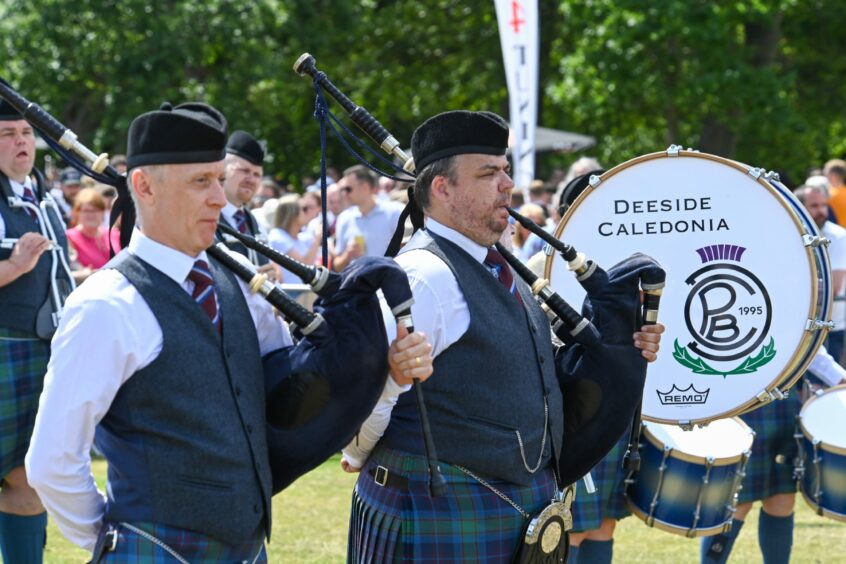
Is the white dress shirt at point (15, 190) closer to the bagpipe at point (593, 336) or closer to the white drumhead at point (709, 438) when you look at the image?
the bagpipe at point (593, 336)

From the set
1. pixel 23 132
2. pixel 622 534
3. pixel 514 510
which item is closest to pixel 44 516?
pixel 23 132

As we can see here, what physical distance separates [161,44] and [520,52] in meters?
9.66

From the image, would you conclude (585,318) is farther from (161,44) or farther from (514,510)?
(161,44)

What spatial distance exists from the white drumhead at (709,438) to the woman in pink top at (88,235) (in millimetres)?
4145

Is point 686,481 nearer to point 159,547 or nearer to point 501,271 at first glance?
point 501,271

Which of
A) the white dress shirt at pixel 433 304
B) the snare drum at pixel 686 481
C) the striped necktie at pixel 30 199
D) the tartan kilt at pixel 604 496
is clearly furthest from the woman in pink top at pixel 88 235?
the white dress shirt at pixel 433 304

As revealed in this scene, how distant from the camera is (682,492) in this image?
15.6 feet

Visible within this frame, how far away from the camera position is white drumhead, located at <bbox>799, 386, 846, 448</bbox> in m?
4.97

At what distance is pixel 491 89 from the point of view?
19.6 metres

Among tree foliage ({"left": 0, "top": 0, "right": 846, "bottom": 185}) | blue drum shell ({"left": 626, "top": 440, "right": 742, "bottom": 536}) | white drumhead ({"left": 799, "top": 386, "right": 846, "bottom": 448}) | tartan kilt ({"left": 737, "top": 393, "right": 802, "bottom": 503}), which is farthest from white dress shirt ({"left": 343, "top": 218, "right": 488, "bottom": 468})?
tree foliage ({"left": 0, "top": 0, "right": 846, "bottom": 185})

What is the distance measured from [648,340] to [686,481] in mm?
1655

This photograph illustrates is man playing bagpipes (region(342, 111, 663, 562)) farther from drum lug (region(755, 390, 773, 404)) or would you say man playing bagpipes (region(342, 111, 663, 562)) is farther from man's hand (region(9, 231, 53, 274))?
man's hand (region(9, 231, 53, 274))

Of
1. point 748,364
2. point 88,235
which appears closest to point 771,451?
point 748,364

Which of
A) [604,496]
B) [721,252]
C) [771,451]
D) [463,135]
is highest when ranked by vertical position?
[463,135]
